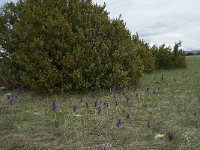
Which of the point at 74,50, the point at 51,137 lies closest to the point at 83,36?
the point at 74,50

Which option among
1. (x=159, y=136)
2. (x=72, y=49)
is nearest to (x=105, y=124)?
(x=159, y=136)

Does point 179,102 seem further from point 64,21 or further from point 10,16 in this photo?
point 10,16

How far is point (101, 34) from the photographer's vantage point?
923 cm

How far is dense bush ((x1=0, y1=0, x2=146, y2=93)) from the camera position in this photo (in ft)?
28.3

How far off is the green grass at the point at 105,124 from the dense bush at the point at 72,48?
1034 millimetres

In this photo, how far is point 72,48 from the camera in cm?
892

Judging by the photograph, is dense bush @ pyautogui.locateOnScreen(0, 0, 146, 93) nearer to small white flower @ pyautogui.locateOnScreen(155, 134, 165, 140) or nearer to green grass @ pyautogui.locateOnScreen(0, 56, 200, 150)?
green grass @ pyautogui.locateOnScreen(0, 56, 200, 150)

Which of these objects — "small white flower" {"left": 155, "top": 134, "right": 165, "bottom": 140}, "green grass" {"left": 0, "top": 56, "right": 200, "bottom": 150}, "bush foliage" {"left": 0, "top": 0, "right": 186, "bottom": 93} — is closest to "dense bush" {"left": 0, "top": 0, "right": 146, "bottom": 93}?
"bush foliage" {"left": 0, "top": 0, "right": 186, "bottom": 93}

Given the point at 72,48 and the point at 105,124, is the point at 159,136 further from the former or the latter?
the point at 72,48

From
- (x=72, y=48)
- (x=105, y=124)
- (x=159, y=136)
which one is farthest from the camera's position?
(x=72, y=48)

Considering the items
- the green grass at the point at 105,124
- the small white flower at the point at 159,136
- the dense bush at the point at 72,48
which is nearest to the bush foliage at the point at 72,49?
the dense bush at the point at 72,48

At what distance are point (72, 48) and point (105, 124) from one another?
4.01 m

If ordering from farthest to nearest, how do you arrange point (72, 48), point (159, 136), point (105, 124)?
point (72, 48)
point (105, 124)
point (159, 136)

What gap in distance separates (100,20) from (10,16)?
3636 millimetres
